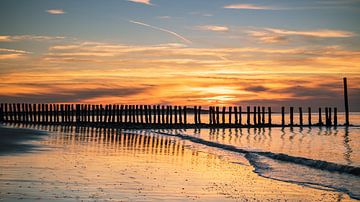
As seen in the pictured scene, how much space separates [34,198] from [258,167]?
8919 millimetres

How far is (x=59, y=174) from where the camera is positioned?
36.3 ft

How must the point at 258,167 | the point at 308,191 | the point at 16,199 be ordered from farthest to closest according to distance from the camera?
1. the point at 258,167
2. the point at 308,191
3. the point at 16,199

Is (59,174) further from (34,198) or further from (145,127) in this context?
(145,127)

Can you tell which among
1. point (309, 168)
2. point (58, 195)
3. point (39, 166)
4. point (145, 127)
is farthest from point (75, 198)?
point (145, 127)

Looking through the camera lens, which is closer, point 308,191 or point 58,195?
point 58,195

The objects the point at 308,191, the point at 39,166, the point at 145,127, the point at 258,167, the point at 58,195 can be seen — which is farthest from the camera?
the point at 145,127

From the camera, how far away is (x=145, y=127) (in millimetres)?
43281

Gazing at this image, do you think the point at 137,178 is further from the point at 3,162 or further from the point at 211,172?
the point at 3,162

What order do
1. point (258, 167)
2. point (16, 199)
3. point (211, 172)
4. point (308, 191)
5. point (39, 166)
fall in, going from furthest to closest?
point (258, 167)
point (211, 172)
point (39, 166)
point (308, 191)
point (16, 199)

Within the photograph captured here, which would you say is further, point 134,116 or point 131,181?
point 134,116

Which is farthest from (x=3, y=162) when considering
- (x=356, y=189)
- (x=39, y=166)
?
(x=356, y=189)

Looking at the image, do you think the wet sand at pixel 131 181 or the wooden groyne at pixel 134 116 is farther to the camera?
the wooden groyne at pixel 134 116

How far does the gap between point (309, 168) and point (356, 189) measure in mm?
5130

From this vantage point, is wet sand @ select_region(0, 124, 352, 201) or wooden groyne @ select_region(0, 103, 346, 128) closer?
wet sand @ select_region(0, 124, 352, 201)
